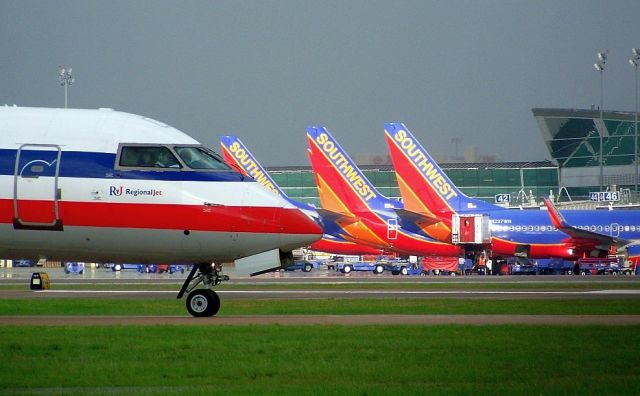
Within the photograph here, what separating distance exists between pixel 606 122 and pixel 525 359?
148m

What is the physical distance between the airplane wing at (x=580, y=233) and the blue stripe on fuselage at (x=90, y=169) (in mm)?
69083

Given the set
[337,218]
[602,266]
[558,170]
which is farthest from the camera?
[558,170]

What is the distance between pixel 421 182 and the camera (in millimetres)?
97812

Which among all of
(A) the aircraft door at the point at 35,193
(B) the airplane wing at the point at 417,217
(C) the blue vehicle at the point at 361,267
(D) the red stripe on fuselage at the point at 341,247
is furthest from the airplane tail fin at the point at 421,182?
(A) the aircraft door at the point at 35,193

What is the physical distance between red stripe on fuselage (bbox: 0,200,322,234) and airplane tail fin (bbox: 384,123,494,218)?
69667 mm

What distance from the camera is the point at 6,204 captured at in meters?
25.0

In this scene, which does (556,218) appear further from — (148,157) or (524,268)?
(148,157)

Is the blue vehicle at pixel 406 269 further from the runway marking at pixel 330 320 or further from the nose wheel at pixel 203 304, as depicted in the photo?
the nose wheel at pixel 203 304

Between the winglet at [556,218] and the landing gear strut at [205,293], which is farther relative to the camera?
the winglet at [556,218]

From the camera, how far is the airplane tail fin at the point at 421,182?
96.4m

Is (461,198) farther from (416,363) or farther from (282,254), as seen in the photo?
(416,363)

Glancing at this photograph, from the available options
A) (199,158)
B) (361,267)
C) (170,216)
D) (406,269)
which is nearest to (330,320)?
(170,216)

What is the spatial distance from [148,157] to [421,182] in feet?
241

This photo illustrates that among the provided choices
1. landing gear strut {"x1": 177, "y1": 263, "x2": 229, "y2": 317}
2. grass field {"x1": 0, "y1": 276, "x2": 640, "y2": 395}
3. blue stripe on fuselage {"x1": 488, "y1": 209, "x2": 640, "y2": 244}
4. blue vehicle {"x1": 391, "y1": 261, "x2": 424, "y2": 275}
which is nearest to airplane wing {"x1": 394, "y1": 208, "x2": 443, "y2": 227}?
blue stripe on fuselage {"x1": 488, "y1": 209, "x2": 640, "y2": 244}
